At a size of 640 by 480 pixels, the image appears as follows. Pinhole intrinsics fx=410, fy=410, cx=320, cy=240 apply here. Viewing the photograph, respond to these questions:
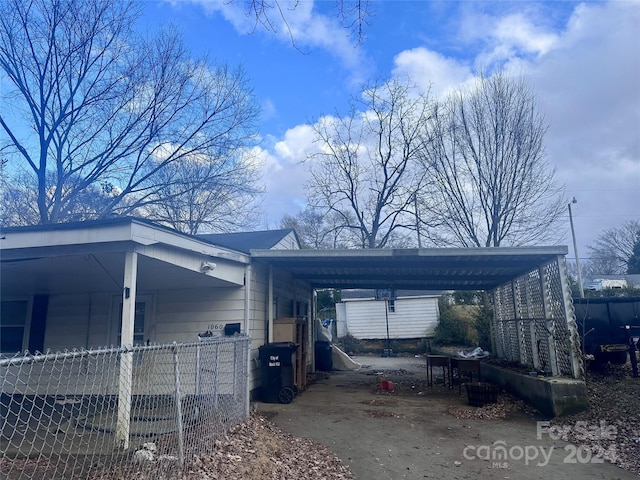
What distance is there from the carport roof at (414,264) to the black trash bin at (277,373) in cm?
183

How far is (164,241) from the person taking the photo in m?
5.68

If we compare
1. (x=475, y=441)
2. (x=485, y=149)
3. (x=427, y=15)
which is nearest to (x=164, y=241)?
(x=427, y=15)

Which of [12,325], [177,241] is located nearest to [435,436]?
[177,241]

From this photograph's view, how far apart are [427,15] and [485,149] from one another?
12733mm

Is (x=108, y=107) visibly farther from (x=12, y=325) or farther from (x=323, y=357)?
(x=323, y=357)

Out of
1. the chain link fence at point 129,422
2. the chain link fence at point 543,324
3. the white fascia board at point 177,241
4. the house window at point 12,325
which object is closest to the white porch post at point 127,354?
the chain link fence at point 129,422

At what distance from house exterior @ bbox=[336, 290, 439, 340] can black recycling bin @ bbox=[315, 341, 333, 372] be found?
9.37 m

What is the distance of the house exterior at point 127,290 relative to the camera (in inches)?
215

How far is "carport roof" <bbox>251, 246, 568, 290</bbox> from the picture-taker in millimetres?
7715

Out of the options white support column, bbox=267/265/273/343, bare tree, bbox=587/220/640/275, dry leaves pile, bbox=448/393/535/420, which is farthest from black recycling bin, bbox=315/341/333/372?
bare tree, bbox=587/220/640/275

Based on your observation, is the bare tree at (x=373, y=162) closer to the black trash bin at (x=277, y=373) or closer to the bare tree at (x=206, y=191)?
the bare tree at (x=206, y=191)

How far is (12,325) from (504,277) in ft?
37.5

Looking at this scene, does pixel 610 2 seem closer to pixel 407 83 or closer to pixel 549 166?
pixel 549 166

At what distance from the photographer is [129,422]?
4688 millimetres
